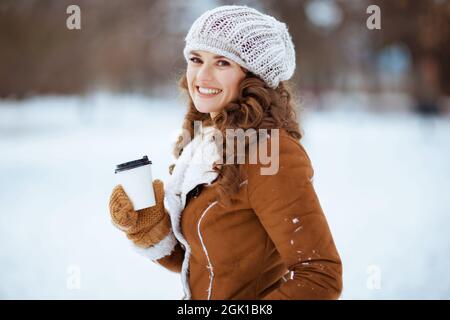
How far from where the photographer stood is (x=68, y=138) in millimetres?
16188

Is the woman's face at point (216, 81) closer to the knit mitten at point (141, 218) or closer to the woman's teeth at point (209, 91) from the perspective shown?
the woman's teeth at point (209, 91)

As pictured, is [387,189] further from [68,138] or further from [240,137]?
[68,138]

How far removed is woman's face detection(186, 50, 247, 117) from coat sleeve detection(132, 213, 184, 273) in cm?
53

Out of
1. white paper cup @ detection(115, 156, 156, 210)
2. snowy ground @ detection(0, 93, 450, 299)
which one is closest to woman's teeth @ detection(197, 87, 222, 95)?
white paper cup @ detection(115, 156, 156, 210)

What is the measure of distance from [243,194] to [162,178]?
23.9ft

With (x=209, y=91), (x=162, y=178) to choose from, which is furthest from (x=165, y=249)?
(x=162, y=178)

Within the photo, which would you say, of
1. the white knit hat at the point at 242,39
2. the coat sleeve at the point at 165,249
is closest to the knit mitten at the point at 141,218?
the coat sleeve at the point at 165,249

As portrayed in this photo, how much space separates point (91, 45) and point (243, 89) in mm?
18063

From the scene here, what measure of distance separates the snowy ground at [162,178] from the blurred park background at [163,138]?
2 centimetres

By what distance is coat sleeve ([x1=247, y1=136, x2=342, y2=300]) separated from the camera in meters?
1.50

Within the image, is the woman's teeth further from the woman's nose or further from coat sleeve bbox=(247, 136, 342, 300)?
coat sleeve bbox=(247, 136, 342, 300)

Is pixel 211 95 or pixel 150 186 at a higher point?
pixel 211 95

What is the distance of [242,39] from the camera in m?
1.76

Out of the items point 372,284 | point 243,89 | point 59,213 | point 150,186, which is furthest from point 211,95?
point 59,213
